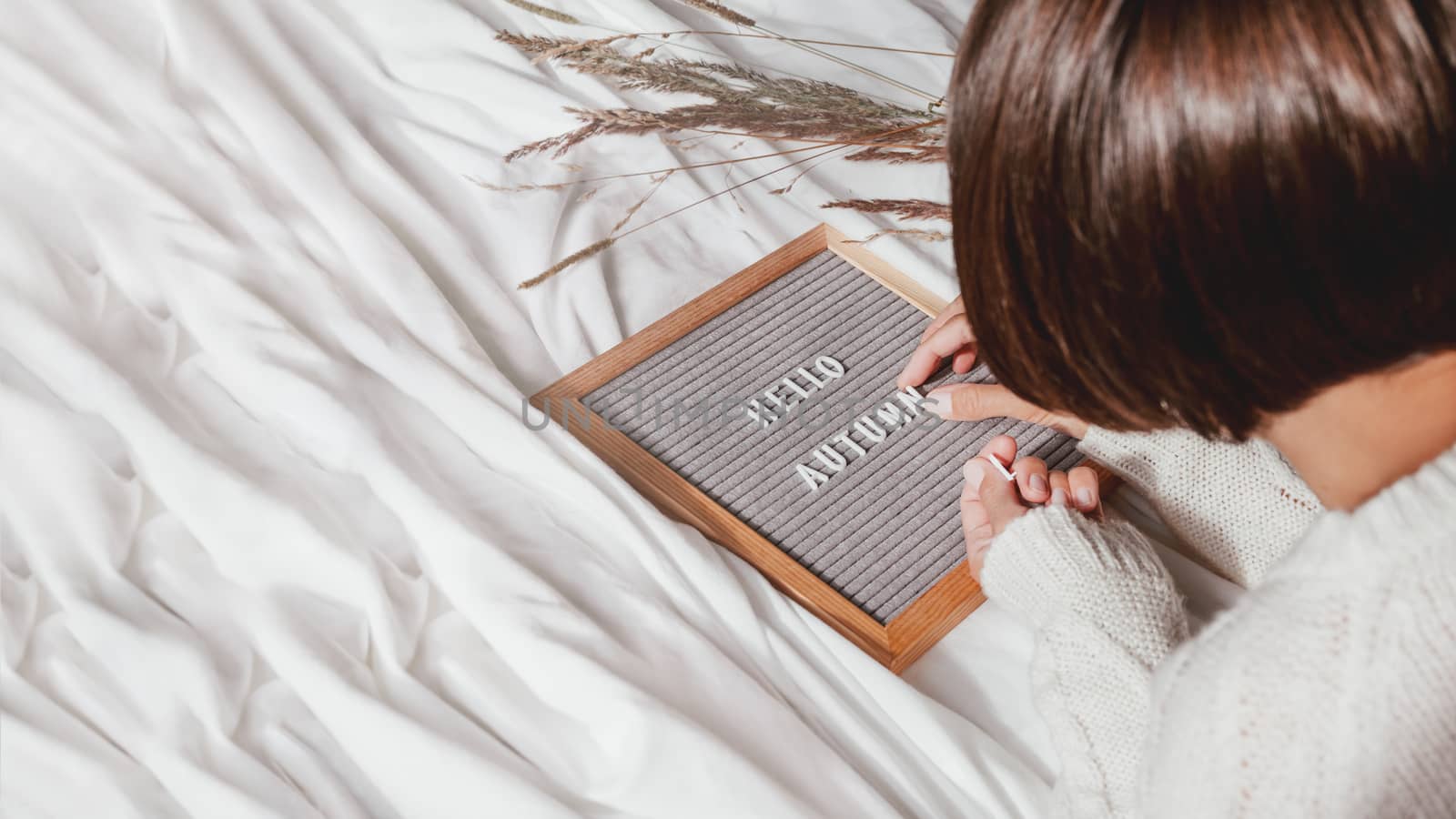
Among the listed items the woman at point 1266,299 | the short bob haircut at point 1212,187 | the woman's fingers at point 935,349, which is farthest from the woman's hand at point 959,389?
the short bob haircut at point 1212,187

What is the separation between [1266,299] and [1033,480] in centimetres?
47

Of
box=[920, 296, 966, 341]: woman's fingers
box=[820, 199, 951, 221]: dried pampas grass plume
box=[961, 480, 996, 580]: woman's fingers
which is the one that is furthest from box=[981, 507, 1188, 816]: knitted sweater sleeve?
box=[820, 199, 951, 221]: dried pampas grass plume

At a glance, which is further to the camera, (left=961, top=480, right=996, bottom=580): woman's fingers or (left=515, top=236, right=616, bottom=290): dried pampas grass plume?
(left=515, top=236, right=616, bottom=290): dried pampas grass plume

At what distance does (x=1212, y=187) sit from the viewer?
0.53m

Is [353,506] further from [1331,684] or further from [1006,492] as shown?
[1331,684]

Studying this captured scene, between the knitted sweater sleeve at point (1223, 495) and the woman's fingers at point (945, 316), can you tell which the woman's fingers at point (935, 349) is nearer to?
the woman's fingers at point (945, 316)

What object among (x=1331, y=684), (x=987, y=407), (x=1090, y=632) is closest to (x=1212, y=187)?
(x=1331, y=684)

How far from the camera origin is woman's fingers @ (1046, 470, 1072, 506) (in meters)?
1.00

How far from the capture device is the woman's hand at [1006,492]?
988mm

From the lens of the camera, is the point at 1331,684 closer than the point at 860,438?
Yes

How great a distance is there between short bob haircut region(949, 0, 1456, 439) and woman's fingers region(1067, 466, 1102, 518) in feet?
1.20

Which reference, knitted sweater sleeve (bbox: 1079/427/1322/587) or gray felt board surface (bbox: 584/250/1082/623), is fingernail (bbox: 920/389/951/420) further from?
knitted sweater sleeve (bbox: 1079/427/1322/587)

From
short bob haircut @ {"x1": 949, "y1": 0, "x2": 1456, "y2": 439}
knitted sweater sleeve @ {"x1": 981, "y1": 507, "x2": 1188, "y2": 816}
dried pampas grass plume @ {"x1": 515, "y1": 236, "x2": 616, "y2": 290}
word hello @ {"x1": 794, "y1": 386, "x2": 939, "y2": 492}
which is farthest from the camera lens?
dried pampas grass plume @ {"x1": 515, "y1": 236, "x2": 616, "y2": 290}

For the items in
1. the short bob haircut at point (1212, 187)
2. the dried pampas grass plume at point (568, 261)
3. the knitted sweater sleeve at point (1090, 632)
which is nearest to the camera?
the short bob haircut at point (1212, 187)
